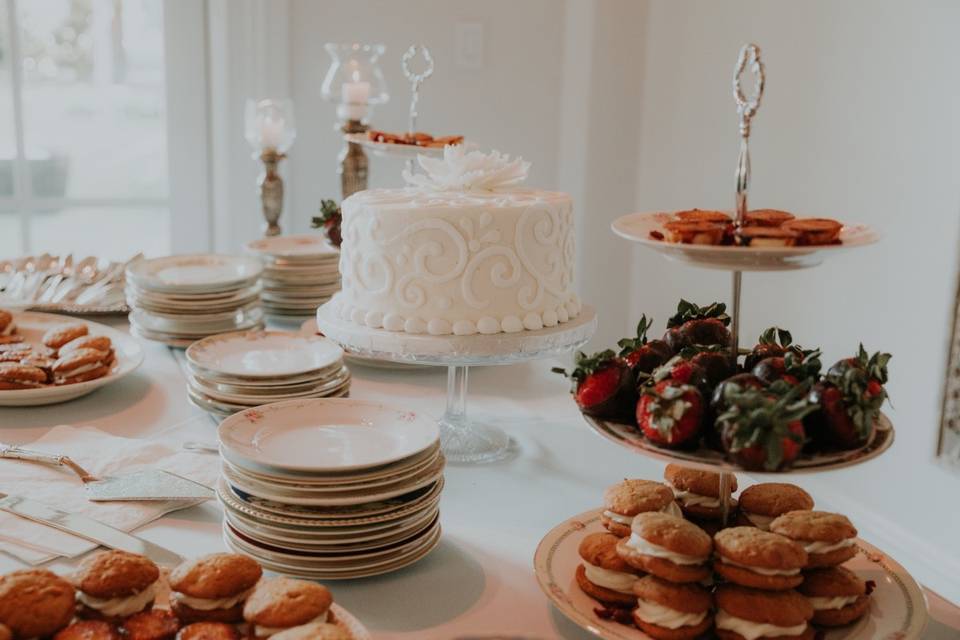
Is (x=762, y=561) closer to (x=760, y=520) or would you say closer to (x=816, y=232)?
(x=760, y=520)

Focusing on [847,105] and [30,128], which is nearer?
[847,105]

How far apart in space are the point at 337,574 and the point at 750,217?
1.75ft

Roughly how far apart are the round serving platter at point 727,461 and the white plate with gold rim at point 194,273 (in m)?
1.20

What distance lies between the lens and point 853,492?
262 centimetres

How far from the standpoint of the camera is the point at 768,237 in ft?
2.93

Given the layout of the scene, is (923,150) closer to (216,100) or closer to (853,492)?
(853,492)

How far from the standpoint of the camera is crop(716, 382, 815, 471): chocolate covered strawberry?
2.76ft

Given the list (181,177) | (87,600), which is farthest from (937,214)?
(181,177)

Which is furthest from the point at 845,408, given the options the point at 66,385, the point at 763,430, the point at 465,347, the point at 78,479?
the point at 66,385

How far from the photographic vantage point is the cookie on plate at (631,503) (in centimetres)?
98

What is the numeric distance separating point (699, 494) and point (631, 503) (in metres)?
0.10

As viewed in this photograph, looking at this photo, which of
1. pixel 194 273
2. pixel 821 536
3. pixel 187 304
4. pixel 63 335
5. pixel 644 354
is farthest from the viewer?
pixel 194 273

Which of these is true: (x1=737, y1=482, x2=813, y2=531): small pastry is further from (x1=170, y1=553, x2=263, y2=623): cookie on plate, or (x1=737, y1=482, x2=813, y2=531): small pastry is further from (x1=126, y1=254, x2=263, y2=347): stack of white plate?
(x1=126, y1=254, x2=263, y2=347): stack of white plate

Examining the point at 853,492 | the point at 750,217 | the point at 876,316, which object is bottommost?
the point at 853,492
